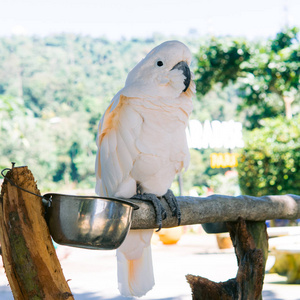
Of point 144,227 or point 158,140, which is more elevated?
point 158,140

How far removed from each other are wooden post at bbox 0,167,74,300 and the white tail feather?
878mm

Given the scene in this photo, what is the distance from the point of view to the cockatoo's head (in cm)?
202

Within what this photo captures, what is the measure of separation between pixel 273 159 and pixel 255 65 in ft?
6.47

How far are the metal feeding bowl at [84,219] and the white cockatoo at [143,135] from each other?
2.58 ft

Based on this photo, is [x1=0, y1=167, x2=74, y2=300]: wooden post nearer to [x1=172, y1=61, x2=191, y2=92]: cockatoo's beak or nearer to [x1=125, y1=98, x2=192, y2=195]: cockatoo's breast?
[x1=125, y1=98, x2=192, y2=195]: cockatoo's breast

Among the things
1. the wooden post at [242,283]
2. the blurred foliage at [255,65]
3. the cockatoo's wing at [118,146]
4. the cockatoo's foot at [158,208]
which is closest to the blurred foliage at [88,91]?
the blurred foliage at [255,65]

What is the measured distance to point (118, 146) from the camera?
6.82 feet

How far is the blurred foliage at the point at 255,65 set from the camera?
711cm

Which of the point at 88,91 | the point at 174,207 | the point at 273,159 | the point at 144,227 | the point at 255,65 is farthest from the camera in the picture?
the point at 88,91

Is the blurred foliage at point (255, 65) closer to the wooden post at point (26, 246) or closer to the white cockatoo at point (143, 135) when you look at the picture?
the white cockatoo at point (143, 135)

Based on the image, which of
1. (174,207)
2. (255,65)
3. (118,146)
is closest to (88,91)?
(255,65)

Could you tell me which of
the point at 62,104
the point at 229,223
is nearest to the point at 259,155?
the point at 229,223

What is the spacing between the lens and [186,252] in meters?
6.52

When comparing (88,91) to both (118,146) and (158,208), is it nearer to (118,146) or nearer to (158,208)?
(118,146)
